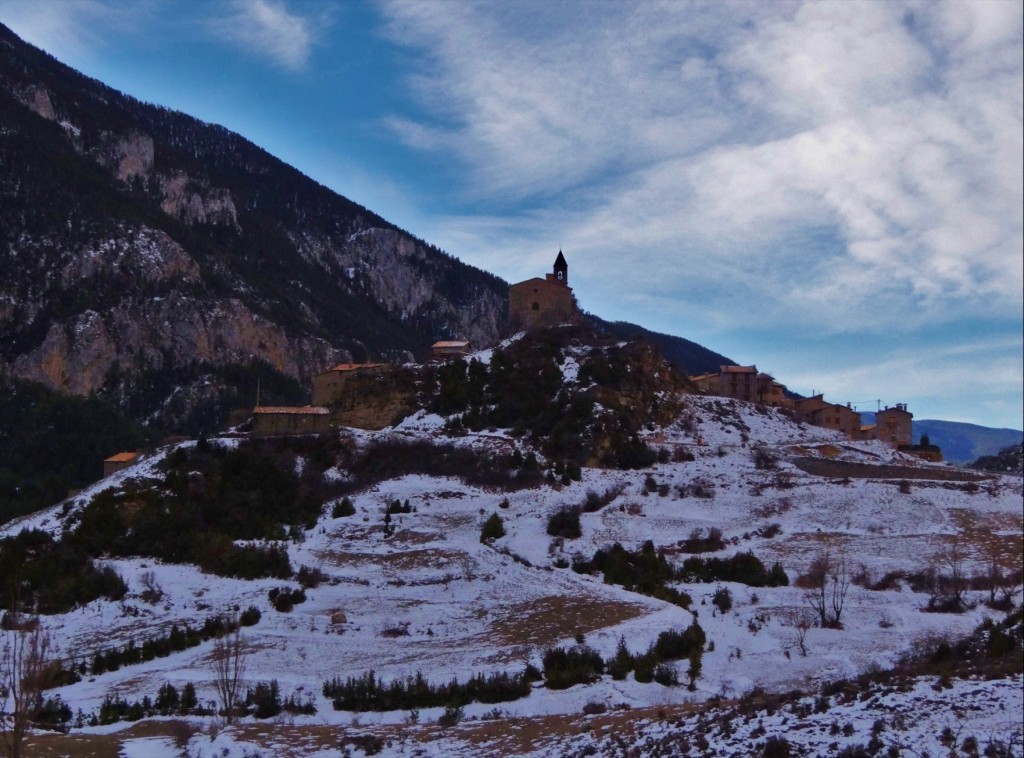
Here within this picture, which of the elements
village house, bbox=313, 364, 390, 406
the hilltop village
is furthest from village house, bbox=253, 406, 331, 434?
village house, bbox=313, 364, 390, 406

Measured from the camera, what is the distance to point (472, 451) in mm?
44250

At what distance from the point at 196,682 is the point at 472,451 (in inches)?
847

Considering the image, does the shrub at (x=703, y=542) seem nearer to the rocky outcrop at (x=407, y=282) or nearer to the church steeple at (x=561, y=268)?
the church steeple at (x=561, y=268)

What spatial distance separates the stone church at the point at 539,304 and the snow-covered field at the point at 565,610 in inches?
596

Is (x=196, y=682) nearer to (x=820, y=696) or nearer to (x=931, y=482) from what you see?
(x=820, y=696)

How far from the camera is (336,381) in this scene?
5522cm

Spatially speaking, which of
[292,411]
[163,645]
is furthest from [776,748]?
[292,411]

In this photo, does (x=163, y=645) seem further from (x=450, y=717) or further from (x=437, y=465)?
(x=437, y=465)

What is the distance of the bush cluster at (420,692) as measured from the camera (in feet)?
72.6

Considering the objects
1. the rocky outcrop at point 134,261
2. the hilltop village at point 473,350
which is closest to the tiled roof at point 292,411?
the hilltop village at point 473,350

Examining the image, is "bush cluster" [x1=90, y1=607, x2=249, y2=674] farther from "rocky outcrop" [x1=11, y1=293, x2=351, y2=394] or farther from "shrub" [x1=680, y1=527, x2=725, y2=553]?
"rocky outcrop" [x1=11, y1=293, x2=351, y2=394]

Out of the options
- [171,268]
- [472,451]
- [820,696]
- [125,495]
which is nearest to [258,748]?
[820,696]

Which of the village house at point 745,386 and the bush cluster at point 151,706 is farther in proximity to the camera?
the village house at point 745,386

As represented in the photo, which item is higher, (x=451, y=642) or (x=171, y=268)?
(x=171, y=268)
